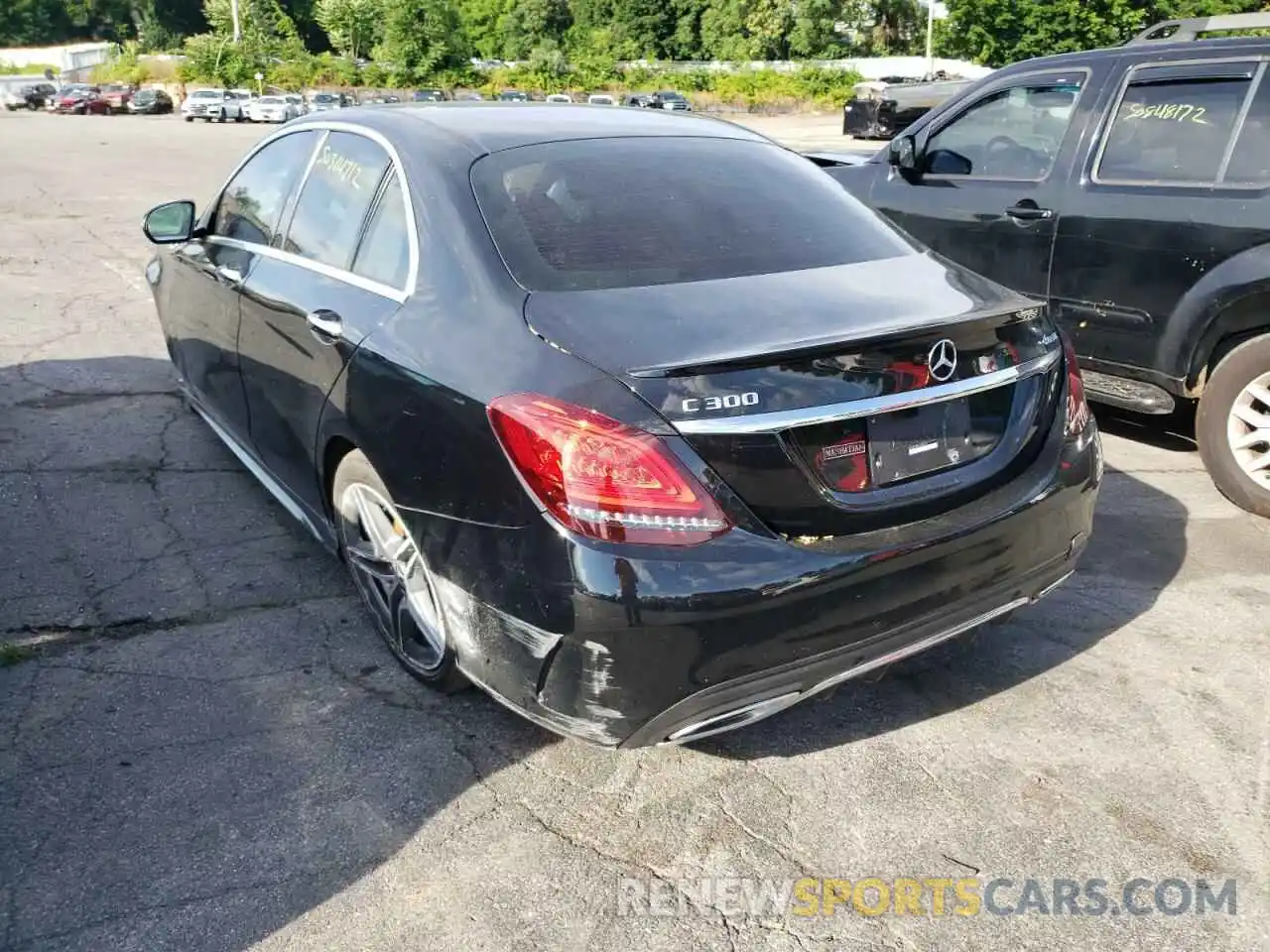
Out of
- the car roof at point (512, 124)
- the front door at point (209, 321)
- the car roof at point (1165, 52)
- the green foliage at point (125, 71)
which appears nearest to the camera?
the car roof at point (512, 124)

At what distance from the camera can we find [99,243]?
1154 centimetres

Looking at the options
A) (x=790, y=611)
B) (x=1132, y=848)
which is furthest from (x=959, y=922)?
(x=790, y=611)

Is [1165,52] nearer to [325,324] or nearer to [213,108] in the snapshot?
[325,324]

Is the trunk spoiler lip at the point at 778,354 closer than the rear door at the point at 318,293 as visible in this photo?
Yes

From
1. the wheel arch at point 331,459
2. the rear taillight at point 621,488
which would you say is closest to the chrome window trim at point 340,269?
the wheel arch at point 331,459

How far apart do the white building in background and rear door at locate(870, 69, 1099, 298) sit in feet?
291

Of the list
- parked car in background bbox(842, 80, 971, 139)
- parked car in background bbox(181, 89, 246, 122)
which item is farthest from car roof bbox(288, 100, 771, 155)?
parked car in background bbox(181, 89, 246, 122)

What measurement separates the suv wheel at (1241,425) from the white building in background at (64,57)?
90.7 metres

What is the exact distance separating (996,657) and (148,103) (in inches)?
2326

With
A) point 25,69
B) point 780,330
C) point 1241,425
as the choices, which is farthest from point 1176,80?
point 25,69

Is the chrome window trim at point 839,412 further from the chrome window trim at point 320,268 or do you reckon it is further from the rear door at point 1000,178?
the rear door at point 1000,178

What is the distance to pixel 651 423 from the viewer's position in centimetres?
238

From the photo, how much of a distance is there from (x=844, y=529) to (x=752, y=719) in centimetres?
51

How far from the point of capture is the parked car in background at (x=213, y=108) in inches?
1821
